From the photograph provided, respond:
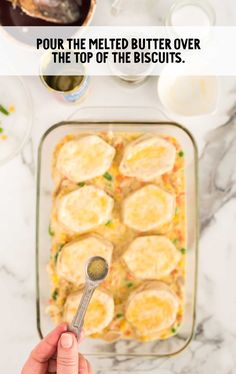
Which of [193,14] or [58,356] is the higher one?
[193,14]

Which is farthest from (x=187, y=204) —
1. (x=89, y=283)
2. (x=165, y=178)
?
(x=89, y=283)

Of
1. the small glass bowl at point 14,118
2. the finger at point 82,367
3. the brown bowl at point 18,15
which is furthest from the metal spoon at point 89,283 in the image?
the brown bowl at point 18,15

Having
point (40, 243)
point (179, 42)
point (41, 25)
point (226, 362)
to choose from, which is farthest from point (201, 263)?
point (41, 25)

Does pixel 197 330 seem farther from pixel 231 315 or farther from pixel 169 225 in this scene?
pixel 169 225

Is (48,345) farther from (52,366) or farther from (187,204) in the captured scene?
(187,204)

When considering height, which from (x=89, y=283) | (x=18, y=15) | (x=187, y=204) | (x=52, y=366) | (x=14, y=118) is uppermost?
(x=18, y=15)

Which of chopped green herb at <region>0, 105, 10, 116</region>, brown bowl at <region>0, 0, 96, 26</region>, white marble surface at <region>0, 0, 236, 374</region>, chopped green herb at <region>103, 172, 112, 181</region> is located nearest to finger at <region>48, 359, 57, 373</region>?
white marble surface at <region>0, 0, 236, 374</region>

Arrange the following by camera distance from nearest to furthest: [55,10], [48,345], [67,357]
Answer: [67,357] → [48,345] → [55,10]
